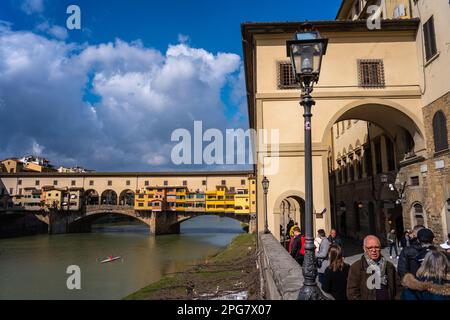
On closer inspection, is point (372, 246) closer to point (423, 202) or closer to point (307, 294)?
point (307, 294)

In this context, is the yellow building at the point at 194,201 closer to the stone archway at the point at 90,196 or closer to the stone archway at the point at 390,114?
the stone archway at the point at 90,196

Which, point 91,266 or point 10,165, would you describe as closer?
point 91,266

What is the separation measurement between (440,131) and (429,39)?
12.2 ft

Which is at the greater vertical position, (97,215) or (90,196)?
(90,196)

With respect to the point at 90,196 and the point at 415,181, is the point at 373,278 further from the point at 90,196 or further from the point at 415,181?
the point at 90,196

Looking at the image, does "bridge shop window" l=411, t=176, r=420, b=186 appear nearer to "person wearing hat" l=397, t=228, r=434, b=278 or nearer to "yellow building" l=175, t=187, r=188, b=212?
"person wearing hat" l=397, t=228, r=434, b=278

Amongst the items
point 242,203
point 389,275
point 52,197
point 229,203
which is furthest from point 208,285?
point 52,197

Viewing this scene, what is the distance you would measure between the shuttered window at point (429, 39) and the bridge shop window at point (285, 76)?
524 centimetres

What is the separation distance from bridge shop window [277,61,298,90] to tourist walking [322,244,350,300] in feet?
34.8

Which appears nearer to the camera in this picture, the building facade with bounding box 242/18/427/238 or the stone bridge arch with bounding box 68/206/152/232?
the building facade with bounding box 242/18/427/238

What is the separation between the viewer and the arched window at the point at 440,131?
11.9 metres

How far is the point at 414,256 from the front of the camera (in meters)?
4.11

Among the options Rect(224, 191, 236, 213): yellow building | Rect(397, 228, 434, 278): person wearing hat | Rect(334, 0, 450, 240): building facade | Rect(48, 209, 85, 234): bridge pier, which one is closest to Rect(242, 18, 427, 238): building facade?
Rect(334, 0, 450, 240): building facade

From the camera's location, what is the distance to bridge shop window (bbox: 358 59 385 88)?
13.8 m
